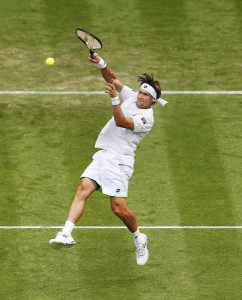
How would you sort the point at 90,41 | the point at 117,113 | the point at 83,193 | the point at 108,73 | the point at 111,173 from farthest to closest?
the point at 108,73
the point at 90,41
the point at 111,173
the point at 83,193
the point at 117,113

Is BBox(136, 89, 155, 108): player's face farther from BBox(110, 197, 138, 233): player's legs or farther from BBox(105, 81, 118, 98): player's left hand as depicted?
BBox(110, 197, 138, 233): player's legs

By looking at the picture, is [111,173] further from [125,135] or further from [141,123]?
[141,123]

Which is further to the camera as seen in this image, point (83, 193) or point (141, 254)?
point (141, 254)

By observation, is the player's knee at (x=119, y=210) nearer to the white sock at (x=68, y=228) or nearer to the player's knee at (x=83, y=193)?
the player's knee at (x=83, y=193)

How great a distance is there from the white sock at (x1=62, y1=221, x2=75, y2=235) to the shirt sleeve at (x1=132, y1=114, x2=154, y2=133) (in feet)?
5.83

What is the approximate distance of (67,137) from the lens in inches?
971

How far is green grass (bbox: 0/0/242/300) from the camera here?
2025cm

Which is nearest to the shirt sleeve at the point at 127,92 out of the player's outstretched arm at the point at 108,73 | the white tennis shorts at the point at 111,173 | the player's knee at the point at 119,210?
the player's outstretched arm at the point at 108,73

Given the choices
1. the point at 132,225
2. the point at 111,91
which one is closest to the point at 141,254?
the point at 132,225

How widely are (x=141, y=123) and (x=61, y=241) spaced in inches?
89.9

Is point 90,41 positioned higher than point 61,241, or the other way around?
point 90,41

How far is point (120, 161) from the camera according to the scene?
2052cm

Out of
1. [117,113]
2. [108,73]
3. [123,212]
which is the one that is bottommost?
[123,212]

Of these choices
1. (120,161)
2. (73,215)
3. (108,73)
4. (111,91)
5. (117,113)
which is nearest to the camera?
(111,91)
